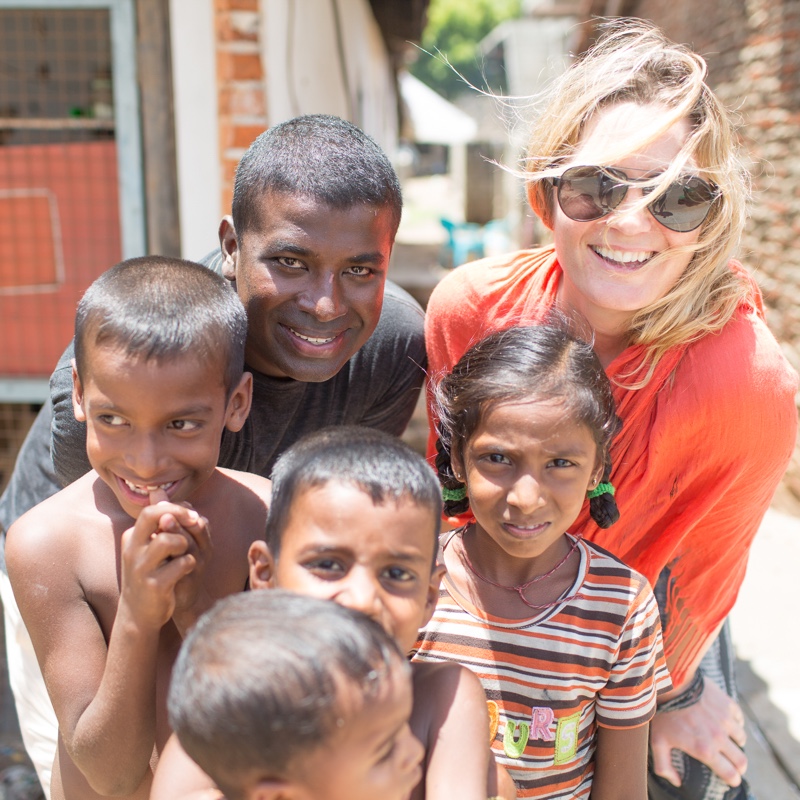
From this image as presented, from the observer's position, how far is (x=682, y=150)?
187cm

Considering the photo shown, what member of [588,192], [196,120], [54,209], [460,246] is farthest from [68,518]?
[460,246]

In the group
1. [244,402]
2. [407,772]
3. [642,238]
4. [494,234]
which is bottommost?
[494,234]

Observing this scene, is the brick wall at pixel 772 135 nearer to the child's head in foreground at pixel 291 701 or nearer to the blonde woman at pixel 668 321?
the blonde woman at pixel 668 321

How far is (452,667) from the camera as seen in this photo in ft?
4.51

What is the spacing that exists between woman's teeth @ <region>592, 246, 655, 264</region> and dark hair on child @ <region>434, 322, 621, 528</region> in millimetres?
217

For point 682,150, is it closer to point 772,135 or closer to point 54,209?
point 54,209

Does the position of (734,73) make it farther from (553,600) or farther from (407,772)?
(407,772)

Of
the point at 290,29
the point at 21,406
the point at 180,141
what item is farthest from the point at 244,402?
the point at 21,406

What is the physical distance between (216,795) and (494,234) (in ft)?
48.2

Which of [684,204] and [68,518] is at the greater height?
[684,204]

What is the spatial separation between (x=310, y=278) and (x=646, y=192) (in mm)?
718

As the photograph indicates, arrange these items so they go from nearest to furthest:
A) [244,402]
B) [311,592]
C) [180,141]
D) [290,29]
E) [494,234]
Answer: [311,592] → [244,402] → [180,141] → [290,29] → [494,234]

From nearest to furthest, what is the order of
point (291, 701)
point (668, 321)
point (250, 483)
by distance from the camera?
1. point (291, 701)
2. point (250, 483)
3. point (668, 321)

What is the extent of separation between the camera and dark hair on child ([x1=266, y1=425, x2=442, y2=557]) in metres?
1.29
